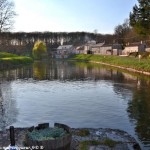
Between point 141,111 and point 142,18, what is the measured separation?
47.5 meters

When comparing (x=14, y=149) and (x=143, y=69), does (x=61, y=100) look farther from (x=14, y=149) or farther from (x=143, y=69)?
(x=143, y=69)

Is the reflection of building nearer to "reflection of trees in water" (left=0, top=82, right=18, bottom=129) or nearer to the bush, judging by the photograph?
the bush

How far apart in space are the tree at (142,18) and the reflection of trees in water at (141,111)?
3278cm

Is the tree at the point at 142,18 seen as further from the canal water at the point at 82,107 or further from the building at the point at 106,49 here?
the building at the point at 106,49

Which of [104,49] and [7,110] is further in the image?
[104,49]

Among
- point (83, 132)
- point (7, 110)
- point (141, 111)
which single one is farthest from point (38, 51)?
point (83, 132)

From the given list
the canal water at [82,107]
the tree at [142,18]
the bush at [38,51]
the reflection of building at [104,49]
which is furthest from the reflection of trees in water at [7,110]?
the bush at [38,51]

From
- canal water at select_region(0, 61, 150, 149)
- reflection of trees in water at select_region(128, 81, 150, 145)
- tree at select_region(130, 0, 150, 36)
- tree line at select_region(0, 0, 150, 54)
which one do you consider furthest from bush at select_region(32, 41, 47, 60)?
reflection of trees in water at select_region(128, 81, 150, 145)

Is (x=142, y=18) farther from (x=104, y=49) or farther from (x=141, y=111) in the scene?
(x=104, y=49)

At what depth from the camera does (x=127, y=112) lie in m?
25.7

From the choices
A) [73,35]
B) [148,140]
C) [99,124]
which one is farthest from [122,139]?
[73,35]

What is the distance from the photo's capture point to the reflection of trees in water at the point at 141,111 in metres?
19.8

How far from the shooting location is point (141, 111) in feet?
84.8

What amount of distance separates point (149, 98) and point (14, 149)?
80.2ft
